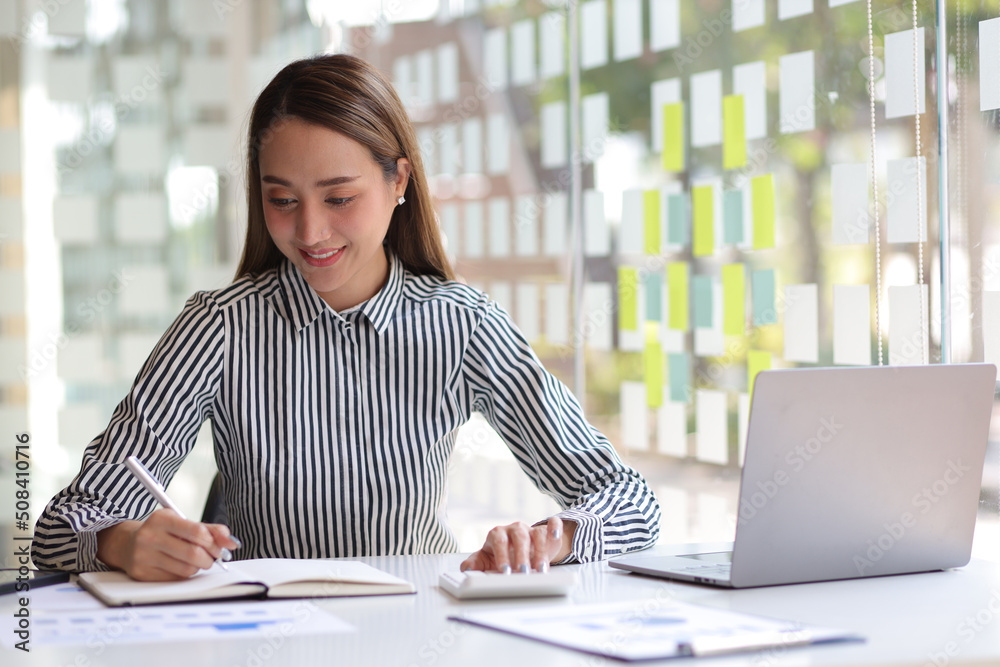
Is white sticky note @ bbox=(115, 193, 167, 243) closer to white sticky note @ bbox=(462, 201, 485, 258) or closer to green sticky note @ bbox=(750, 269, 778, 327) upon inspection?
white sticky note @ bbox=(462, 201, 485, 258)

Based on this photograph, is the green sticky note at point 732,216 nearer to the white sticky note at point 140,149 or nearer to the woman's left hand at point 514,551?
the woman's left hand at point 514,551

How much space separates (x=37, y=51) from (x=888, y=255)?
2.39m

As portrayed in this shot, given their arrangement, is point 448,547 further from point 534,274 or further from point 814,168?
point 534,274

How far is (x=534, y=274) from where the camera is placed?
3.35 metres

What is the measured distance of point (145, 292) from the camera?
3211 millimetres

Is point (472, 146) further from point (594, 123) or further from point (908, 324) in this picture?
point (908, 324)

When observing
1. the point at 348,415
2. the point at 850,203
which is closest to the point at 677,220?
the point at 850,203

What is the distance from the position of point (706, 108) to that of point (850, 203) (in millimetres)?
597

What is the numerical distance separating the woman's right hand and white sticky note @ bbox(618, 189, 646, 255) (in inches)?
77.6

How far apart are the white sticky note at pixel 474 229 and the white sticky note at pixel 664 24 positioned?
2.69 feet

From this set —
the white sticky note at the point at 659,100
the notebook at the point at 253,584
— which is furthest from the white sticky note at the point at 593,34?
the notebook at the point at 253,584

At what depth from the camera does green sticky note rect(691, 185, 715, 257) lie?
2686 millimetres

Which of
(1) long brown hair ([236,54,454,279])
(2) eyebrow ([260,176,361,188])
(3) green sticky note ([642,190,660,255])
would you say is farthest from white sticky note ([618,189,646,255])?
(2) eyebrow ([260,176,361,188])

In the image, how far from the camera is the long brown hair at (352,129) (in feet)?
5.45
